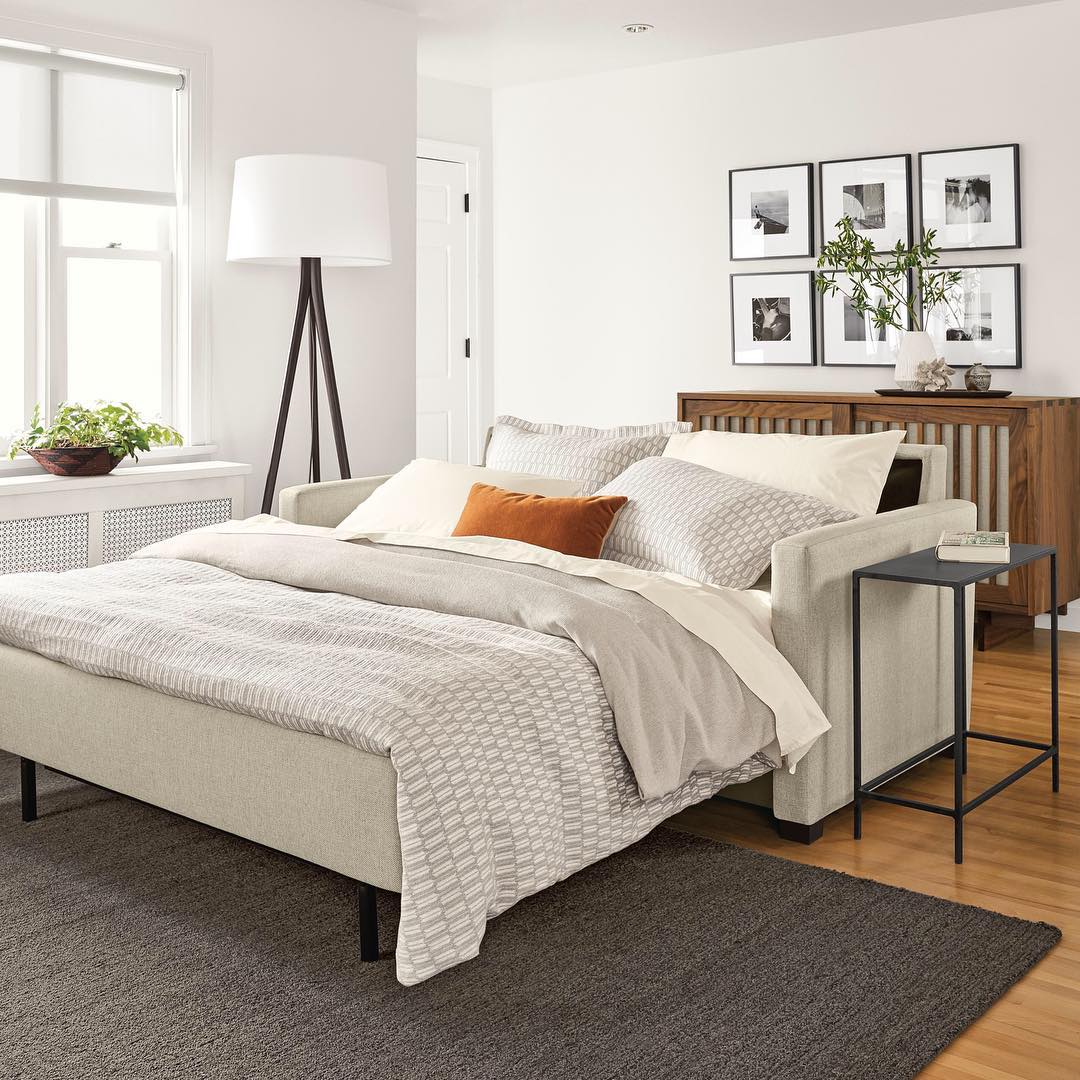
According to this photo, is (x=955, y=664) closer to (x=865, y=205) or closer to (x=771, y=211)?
(x=865, y=205)

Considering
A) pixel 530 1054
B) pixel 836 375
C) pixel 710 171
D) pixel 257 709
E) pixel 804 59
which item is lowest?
pixel 530 1054

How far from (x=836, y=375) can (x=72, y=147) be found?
3251mm

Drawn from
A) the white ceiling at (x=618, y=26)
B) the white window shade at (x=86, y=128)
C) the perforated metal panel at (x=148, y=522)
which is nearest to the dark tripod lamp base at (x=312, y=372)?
the perforated metal panel at (x=148, y=522)

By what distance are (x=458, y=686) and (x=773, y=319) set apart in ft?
13.0

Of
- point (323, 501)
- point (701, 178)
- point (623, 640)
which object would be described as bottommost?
point (623, 640)

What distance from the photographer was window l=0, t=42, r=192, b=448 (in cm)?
436

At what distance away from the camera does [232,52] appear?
4754 mm

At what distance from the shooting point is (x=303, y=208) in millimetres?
4422

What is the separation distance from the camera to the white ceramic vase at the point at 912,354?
5.12 meters

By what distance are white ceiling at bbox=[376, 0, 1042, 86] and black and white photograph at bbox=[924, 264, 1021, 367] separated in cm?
101

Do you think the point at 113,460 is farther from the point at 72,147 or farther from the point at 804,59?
the point at 804,59

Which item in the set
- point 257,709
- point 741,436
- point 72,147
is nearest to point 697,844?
point 257,709

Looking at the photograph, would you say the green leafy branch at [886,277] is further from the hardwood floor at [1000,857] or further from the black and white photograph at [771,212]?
the hardwood floor at [1000,857]

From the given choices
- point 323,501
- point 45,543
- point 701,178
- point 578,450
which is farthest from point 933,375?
point 45,543
